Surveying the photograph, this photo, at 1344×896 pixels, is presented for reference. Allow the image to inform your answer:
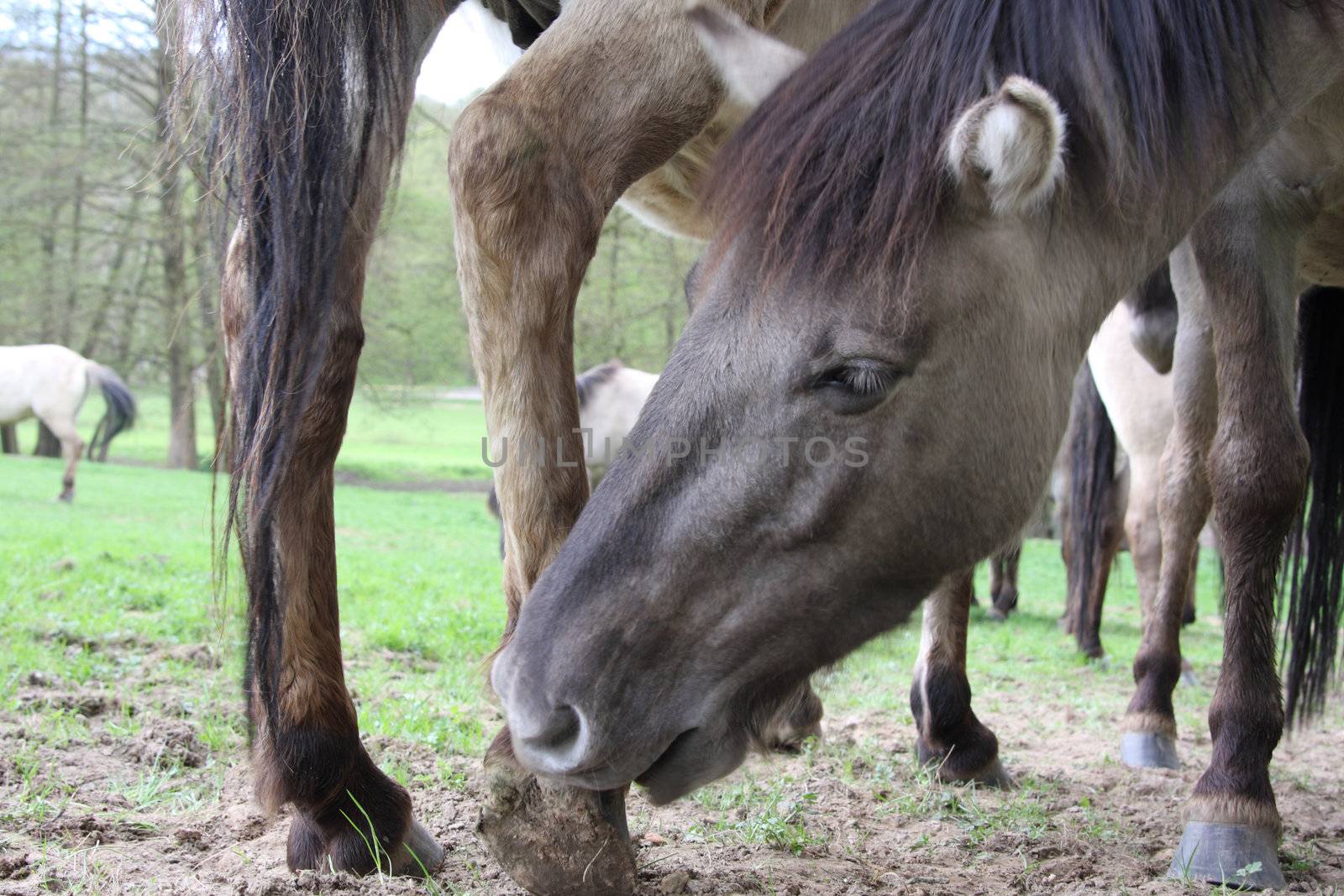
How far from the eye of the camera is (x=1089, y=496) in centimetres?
692

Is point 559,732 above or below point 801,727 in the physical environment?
above

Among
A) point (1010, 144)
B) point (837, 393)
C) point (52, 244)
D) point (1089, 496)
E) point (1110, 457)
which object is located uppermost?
point (52, 244)

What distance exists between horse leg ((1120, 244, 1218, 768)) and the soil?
19cm

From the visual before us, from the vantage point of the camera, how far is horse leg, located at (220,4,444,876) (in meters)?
2.14

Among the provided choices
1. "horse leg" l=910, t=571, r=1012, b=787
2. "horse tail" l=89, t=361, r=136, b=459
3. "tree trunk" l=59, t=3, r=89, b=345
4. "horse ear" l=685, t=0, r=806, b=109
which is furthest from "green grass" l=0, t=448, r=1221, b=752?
"tree trunk" l=59, t=3, r=89, b=345

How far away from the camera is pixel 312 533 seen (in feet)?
7.29

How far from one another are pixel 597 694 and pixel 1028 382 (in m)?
0.94

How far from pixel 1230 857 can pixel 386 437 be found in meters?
33.6

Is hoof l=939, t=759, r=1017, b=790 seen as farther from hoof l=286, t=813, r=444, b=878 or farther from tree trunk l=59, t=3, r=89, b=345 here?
tree trunk l=59, t=3, r=89, b=345

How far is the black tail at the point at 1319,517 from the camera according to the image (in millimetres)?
3803

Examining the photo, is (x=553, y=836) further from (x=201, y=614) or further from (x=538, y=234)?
(x=201, y=614)

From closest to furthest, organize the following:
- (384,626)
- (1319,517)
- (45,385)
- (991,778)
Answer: (991,778)
(1319,517)
(384,626)
(45,385)

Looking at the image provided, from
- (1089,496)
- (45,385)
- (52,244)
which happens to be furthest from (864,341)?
(52,244)

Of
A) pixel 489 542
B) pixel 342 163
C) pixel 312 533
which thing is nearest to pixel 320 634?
pixel 312 533
